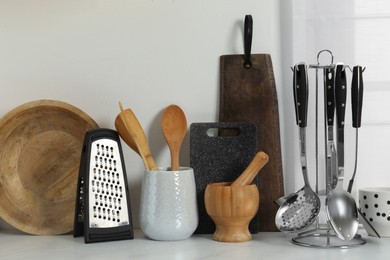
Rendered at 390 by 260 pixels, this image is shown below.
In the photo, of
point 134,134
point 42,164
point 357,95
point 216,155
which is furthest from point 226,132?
point 42,164

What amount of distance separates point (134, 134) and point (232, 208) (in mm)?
271

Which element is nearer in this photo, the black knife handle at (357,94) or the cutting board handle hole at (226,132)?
the black knife handle at (357,94)

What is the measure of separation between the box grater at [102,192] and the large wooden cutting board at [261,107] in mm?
264

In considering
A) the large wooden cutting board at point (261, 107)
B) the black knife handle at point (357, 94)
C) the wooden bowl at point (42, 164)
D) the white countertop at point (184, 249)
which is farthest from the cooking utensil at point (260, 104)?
the wooden bowl at point (42, 164)

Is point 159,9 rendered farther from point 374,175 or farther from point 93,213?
point 374,175

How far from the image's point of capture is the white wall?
1664 mm

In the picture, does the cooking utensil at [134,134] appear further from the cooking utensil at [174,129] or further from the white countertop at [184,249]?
the white countertop at [184,249]

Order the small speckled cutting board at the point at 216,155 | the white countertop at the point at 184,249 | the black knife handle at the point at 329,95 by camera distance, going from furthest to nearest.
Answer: the small speckled cutting board at the point at 216,155, the black knife handle at the point at 329,95, the white countertop at the point at 184,249

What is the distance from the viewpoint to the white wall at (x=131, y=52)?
1664 millimetres

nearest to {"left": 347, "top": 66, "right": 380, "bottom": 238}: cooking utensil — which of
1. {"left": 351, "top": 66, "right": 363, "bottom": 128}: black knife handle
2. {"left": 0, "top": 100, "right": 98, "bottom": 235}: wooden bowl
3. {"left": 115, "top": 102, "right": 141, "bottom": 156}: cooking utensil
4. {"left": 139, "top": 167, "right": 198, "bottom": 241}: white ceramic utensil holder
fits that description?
{"left": 351, "top": 66, "right": 363, "bottom": 128}: black knife handle

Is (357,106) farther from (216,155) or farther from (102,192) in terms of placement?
(102,192)

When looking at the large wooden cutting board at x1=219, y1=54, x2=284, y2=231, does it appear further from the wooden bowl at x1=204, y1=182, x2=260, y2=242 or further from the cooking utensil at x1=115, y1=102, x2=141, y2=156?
the cooking utensil at x1=115, y1=102, x2=141, y2=156

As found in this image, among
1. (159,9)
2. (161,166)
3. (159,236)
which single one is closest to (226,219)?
(159,236)

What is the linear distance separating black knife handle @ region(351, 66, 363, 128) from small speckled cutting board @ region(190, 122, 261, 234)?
0.75ft
